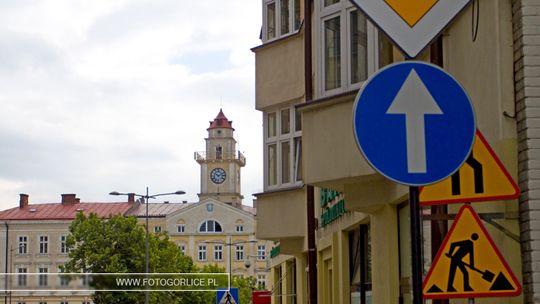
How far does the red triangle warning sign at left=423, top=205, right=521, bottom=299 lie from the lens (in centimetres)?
656

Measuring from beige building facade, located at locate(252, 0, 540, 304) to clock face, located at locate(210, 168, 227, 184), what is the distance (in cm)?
14065

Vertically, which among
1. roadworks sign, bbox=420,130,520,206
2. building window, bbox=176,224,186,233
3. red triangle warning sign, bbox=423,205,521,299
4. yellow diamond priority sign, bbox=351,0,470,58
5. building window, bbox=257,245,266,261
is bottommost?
red triangle warning sign, bbox=423,205,521,299

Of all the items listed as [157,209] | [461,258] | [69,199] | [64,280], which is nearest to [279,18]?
[461,258]

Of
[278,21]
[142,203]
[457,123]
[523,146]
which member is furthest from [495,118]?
[142,203]

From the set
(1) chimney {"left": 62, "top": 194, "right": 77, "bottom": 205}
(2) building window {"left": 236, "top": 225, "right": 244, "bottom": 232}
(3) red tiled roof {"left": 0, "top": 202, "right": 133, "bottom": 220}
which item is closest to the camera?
(3) red tiled roof {"left": 0, "top": 202, "right": 133, "bottom": 220}

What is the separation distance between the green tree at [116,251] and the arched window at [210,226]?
5148cm

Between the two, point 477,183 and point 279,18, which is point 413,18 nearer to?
point 477,183

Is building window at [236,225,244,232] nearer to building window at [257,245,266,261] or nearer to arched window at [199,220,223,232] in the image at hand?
arched window at [199,220,223,232]

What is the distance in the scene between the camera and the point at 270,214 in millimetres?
23141

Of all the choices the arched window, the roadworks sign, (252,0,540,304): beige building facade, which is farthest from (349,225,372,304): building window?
the arched window

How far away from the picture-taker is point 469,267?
6645 mm

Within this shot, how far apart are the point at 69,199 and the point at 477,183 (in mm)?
138929

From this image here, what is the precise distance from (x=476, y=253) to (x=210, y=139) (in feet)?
555

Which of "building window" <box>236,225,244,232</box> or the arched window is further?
"building window" <box>236,225,244,232</box>
